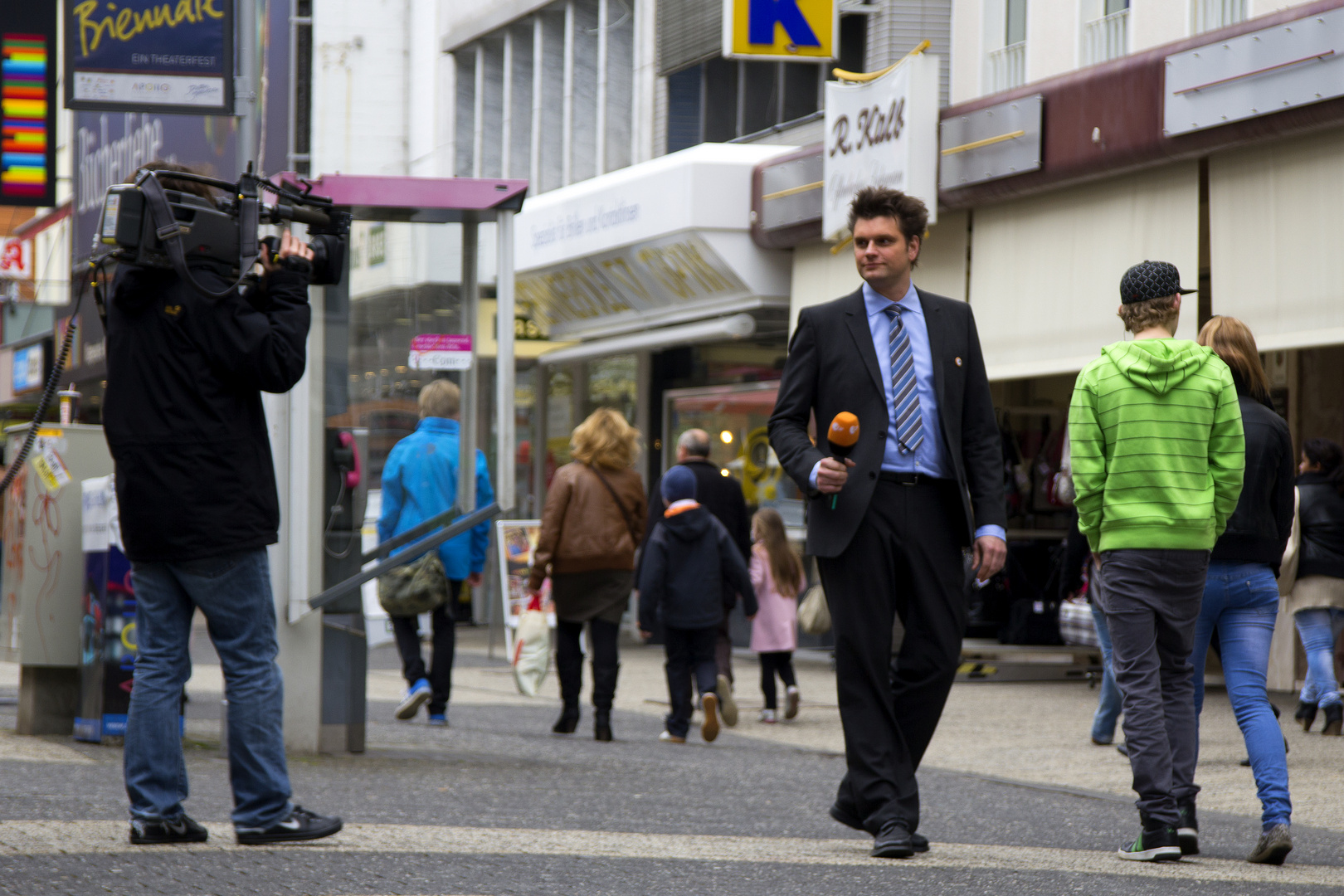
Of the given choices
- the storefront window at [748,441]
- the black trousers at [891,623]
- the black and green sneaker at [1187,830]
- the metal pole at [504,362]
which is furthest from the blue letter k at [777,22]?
the black and green sneaker at [1187,830]

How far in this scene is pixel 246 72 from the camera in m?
7.90

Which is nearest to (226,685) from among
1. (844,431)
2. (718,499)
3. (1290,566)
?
(844,431)

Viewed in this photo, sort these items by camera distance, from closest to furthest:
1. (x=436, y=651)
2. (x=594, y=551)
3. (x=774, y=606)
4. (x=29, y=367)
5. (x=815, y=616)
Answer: (x=594, y=551) → (x=436, y=651) → (x=774, y=606) → (x=815, y=616) → (x=29, y=367)

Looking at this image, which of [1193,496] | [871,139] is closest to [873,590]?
[1193,496]

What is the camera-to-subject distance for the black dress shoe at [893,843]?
5.19 meters

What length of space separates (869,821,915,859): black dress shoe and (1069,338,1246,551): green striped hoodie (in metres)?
1.17

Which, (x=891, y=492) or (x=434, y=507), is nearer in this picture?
(x=891, y=492)

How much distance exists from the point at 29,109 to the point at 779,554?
5872 millimetres

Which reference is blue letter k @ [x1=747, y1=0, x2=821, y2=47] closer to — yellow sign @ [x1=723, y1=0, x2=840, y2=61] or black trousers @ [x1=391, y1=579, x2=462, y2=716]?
yellow sign @ [x1=723, y1=0, x2=840, y2=61]

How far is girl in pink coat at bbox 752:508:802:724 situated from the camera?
11664 millimetres

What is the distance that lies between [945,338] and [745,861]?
1.66 m

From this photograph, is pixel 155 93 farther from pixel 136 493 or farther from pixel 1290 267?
pixel 1290 267

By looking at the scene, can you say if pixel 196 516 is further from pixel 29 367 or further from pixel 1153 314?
pixel 29 367

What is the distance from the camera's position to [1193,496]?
5.65 metres
